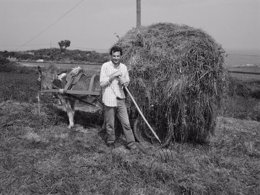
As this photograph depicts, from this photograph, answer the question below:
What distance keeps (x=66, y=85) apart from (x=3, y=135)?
70.8 inches

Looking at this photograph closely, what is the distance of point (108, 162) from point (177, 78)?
2.01 m

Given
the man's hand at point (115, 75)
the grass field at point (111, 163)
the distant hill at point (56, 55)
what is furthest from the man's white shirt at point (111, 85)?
the distant hill at point (56, 55)

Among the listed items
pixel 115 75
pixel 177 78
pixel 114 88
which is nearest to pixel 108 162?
pixel 114 88

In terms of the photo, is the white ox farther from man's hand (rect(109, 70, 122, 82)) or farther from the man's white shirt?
man's hand (rect(109, 70, 122, 82))

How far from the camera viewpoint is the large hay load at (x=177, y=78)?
461 cm

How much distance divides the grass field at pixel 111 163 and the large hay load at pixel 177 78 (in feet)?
2.03

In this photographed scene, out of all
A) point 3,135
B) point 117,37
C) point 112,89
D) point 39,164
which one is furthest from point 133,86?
point 3,135

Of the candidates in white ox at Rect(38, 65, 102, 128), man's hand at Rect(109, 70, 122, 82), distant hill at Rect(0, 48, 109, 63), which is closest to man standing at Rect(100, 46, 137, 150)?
man's hand at Rect(109, 70, 122, 82)

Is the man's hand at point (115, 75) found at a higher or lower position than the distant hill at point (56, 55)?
lower

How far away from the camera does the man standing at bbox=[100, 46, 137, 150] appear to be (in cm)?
465

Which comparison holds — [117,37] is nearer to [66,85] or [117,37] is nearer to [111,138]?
[66,85]

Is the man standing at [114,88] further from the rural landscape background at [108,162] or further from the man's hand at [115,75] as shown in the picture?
the rural landscape background at [108,162]

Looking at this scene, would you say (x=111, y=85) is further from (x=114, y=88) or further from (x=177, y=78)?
(x=177, y=78)

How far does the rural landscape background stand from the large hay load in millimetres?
463
